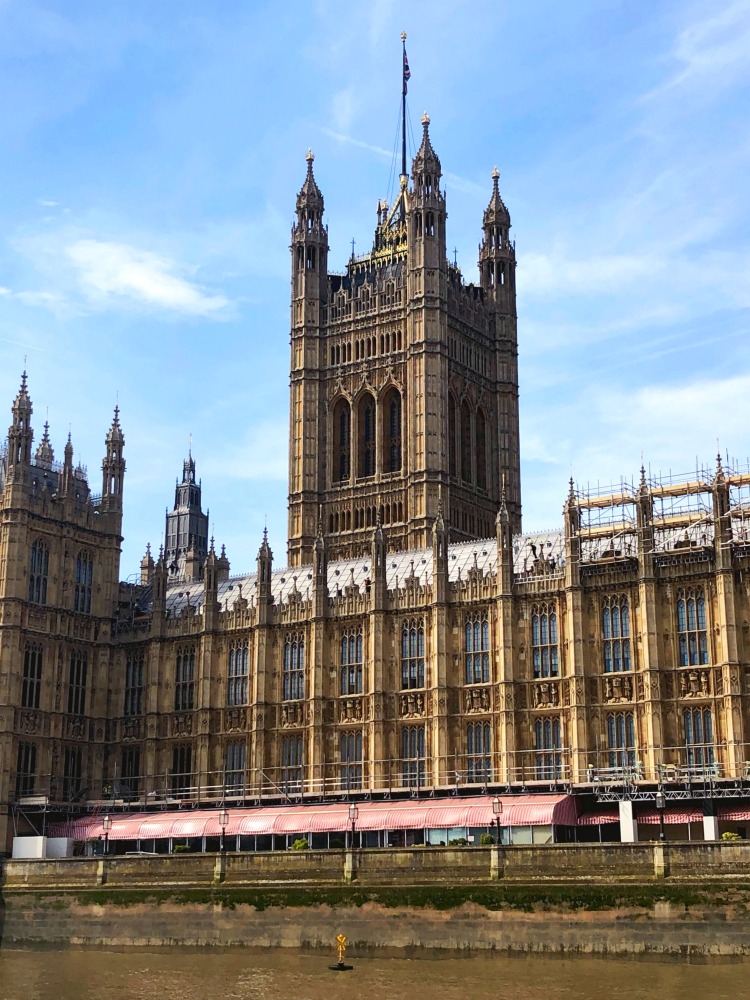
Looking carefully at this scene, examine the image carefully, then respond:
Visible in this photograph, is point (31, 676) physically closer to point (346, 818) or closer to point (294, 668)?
point (294, 668)

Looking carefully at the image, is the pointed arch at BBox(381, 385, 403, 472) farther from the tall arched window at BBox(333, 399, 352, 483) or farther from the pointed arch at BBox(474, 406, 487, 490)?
the pointed arch at BBox(474, 406, 487, 490)

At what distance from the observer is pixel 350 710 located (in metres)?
103

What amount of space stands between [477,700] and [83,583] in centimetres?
3434

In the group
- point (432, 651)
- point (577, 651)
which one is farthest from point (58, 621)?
point (577, 651)

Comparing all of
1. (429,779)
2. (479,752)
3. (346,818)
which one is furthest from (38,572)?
(479,752)

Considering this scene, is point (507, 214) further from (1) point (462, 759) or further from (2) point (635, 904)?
(2) point (635, 904)

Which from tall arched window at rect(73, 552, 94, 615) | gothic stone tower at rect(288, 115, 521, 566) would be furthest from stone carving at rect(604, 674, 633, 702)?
gothic stone tower at rect(288, 115, 521, 566)

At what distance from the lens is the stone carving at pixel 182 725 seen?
110 meters

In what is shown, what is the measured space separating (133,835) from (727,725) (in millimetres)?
39640

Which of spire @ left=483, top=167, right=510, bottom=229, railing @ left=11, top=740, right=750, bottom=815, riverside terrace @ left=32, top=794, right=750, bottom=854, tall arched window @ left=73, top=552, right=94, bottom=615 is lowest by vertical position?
riverside terrace @ left=32, top=794, right=750, bottom=854

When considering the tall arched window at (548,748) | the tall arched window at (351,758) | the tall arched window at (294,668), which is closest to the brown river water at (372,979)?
the tall arched window at (548,748)

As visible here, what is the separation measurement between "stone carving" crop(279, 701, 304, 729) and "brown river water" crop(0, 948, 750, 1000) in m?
25.9

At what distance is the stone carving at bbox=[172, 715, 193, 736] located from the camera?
110m

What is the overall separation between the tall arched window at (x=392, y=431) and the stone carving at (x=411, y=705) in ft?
150
